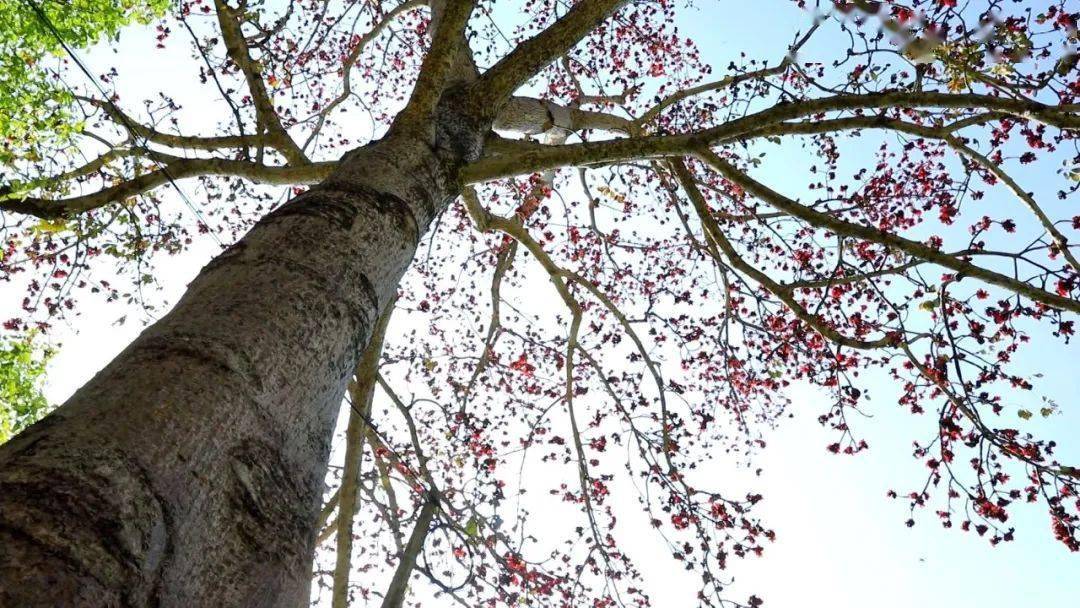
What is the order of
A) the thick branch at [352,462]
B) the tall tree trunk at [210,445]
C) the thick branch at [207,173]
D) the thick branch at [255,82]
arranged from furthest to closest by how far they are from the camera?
the thick branch at [255,82] < the thick branch at [352,462] < the thick branch at [207,173] < the tall tree trunk at [210,445]

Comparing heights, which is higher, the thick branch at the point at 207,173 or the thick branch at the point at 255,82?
the thick branch at the point at 255,82

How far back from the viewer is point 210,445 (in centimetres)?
119

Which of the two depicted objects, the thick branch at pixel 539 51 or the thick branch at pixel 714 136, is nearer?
the thick branch at pixel 714 136

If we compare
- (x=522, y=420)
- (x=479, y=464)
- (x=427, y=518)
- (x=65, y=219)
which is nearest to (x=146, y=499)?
(x=427, y=518)

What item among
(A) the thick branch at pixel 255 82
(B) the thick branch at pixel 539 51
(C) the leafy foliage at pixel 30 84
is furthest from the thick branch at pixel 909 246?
(C) the leafy foliage at pixel 30 84

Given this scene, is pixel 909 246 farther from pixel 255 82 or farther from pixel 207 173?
pixel 255 82

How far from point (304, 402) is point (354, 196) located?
800 mm

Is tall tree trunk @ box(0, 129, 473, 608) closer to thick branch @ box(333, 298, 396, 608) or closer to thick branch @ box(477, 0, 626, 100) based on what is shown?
thick branch @ box(477, 0, 626, 100)

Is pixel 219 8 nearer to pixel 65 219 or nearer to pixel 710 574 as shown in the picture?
pixel 65 219

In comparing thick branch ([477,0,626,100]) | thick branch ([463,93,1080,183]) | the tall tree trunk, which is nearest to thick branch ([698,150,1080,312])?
thick branch ([463,93,1080,183])

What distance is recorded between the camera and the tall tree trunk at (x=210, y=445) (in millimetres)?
945

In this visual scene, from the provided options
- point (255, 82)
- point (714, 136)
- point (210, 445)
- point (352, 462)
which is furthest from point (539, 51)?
point (210, 445)

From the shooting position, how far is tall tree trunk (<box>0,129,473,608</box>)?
94cm

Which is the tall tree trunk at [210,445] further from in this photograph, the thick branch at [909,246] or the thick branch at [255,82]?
the thick branch at [255,82]
